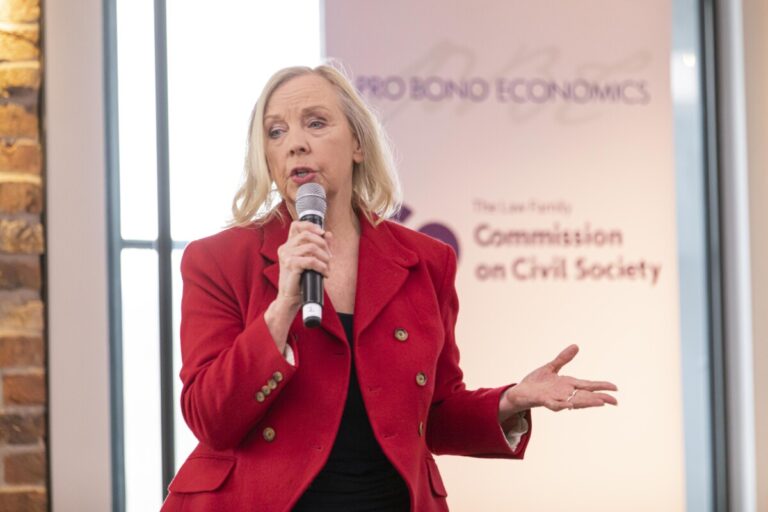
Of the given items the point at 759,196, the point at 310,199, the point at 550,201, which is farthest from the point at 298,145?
the point at 759,196

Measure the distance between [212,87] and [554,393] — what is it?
232 cm

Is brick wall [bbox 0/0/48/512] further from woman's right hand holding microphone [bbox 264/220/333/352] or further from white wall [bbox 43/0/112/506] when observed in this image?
woman's right hand holding microphone [bbox 264/220/333/352]

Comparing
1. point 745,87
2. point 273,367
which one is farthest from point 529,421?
point 745,87

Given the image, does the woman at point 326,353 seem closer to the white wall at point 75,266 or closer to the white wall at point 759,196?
the white wall at point 75,266

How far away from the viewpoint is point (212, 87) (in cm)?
376

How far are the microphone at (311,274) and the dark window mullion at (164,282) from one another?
201cm

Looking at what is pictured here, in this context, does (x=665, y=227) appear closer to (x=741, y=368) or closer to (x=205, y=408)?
(x=741, y=368)

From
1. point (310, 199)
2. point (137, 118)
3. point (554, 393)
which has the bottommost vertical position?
point (554, 393)

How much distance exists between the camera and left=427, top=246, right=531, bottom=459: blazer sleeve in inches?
76.3

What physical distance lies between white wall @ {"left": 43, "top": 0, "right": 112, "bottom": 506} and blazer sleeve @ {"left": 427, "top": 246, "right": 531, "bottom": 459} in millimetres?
1812

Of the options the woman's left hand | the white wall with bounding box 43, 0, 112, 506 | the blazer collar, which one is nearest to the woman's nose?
the blazer collar

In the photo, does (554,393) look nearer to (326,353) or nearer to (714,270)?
(326,353)

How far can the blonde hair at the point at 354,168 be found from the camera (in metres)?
1.91

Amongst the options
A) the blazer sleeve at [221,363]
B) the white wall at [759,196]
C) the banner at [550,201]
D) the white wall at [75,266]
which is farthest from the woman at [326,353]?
the white wall at [759,196]
